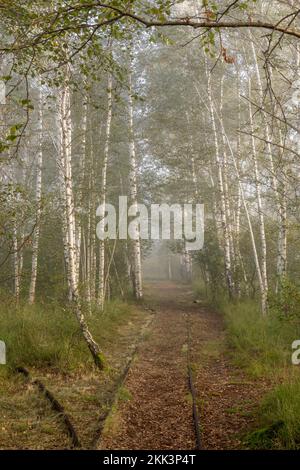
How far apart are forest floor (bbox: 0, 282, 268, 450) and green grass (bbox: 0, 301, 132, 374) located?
246mm

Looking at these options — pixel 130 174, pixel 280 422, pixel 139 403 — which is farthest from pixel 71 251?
pixel 130 174

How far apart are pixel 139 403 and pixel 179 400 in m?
0.69

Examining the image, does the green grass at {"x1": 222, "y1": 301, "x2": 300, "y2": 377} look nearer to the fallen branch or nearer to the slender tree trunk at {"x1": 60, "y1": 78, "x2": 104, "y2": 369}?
the slender tree trunk at {"x1": 60, "y1": 78, "x2": 104, "y2": 369}

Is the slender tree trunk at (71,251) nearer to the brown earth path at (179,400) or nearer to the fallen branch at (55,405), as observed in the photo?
the brown earth path at (179,400)

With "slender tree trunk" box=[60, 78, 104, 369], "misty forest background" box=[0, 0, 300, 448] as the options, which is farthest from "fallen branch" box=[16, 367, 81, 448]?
"slender tree trunk" box=[60, 78, 104, 369]

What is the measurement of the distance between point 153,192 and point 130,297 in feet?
23.2

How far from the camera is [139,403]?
679cm

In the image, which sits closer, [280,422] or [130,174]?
[280,422]

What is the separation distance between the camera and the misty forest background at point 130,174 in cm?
538

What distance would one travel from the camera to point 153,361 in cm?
943

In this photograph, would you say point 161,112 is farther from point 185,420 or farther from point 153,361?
point 185,420

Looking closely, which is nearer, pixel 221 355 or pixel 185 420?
pixel 185 420

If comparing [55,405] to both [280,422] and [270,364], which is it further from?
[270,364]

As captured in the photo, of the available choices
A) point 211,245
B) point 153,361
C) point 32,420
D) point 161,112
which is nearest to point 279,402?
point 32,420
